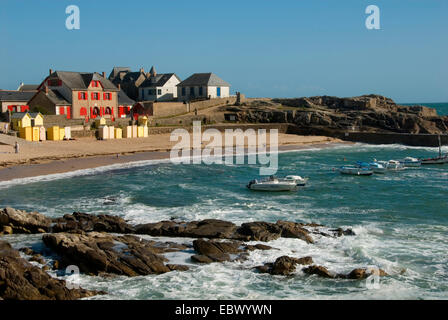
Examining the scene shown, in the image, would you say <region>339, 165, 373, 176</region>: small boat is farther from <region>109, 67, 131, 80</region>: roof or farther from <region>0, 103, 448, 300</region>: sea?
<region>109, 67, 131, 80</region>: roof

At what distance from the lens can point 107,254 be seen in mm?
17406

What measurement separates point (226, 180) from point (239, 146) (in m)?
18.2

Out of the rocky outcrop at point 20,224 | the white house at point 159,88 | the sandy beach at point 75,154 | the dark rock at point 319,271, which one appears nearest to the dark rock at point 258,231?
the dark rock at point 319,271

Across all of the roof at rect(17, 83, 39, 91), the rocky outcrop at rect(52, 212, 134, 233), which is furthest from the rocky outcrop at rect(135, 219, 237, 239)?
the roof at rect(17, 83, 39, 91)

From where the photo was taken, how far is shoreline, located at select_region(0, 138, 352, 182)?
34.4m

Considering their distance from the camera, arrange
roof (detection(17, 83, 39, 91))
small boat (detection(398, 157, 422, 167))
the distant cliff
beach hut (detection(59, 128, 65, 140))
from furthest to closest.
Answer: roof (detection(17, 83, 39, 91)) → the distant cliff → beach hut (detection(59, 128, 65, 140)) → small boat (detection(398, 157, 422, 167))

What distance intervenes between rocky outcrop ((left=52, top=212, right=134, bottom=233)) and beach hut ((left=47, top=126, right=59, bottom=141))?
2592cm

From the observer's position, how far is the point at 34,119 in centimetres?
4684

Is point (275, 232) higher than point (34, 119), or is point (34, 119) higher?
point (34, 119)
